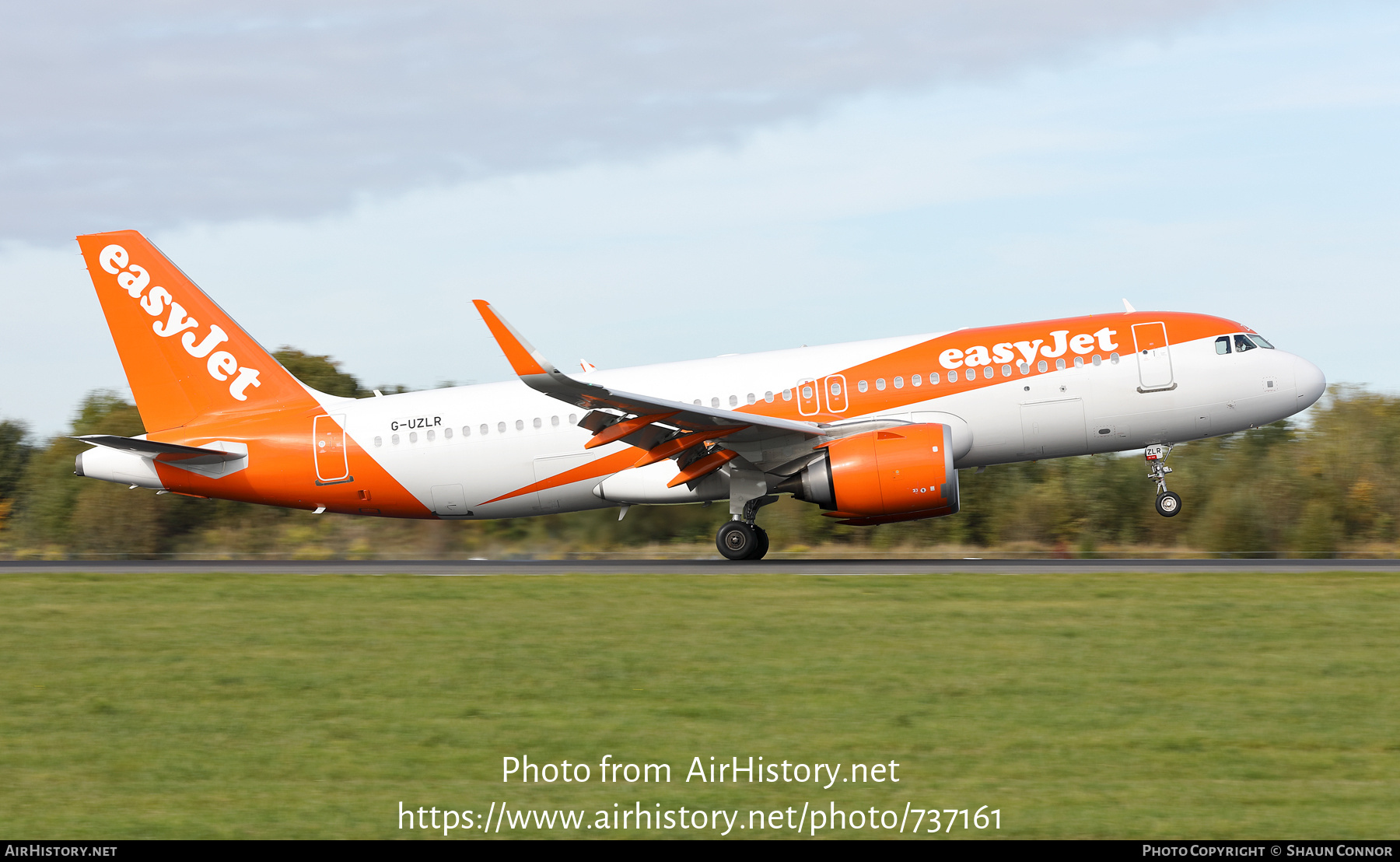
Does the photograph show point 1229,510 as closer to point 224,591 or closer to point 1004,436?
point 1004,436

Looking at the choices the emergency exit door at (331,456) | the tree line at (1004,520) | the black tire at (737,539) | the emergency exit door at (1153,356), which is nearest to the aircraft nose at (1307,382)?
the emergency exit door at (1153,356)

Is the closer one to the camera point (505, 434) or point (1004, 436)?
point (1004, 436)

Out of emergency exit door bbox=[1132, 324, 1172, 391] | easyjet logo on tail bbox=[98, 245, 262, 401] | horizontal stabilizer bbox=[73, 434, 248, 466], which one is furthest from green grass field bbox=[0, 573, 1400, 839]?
easyjet logo on tail bbox=[98, 245, 262, 401]

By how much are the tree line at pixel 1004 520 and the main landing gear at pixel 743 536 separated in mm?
2767

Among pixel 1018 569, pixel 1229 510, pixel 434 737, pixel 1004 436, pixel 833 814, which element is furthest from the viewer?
pixel 1229 510

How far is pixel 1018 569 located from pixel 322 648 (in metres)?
11.1

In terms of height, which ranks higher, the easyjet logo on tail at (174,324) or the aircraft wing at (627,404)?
the easyjet logo on tail at (174,324)

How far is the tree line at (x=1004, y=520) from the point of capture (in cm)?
2633

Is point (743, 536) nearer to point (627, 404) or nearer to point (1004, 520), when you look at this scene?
point (627, 404)

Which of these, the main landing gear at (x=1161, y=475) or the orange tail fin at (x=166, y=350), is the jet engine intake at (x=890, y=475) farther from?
the orange tail fin at (x=166, y=350)

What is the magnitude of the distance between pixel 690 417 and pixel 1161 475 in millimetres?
8274

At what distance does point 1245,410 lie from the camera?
21.7 m

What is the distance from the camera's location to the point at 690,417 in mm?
20781
